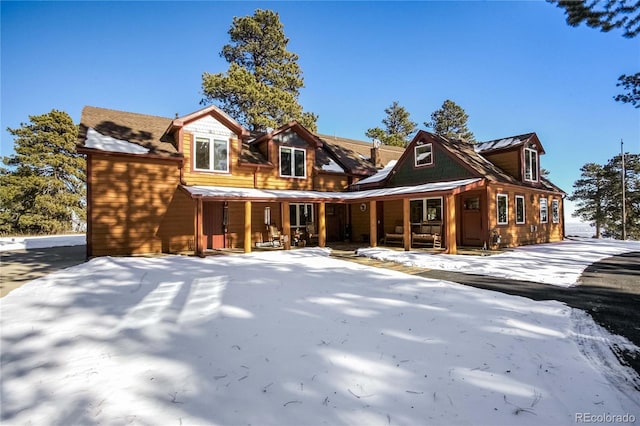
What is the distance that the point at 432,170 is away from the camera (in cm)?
1393

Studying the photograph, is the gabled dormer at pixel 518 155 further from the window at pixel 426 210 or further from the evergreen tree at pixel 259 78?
the evergreen tree at pixel 259 78

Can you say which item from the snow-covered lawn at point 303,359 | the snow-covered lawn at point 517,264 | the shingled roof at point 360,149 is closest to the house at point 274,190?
the snow-covered lawn at point 517,264

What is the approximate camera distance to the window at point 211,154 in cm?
1262

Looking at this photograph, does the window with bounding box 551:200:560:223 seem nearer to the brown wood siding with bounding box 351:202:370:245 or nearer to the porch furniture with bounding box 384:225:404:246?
the porch furniture with bounding box 384:225:404:246

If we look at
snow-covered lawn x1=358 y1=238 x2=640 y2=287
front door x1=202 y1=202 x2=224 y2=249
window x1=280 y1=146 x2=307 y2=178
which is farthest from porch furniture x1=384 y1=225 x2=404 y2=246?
front door x1=202 y1=202 x2=224 y2=249

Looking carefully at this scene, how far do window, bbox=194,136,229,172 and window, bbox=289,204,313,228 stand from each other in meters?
3.80

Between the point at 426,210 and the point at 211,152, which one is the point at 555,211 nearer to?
the point at 426,210

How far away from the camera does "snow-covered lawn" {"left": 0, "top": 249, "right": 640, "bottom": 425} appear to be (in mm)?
2396

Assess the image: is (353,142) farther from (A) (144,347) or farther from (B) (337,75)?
(A) (144,347)

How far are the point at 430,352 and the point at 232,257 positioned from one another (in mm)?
7998

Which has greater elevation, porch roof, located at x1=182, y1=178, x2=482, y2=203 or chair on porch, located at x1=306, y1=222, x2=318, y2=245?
porch roof, located at x1=182, y1=178, x2=482, y2=203

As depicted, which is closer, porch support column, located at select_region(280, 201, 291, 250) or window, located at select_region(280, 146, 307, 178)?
porch support column, located at select_region(280, 201, 291, 250)

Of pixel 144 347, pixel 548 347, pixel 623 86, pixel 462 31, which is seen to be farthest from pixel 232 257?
pixel 623 86

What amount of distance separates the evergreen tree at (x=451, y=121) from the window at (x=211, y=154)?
32.0 meters
